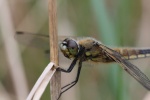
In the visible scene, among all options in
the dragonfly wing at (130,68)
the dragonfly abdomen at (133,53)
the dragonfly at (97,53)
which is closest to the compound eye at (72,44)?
the dragonfly at (97,53)

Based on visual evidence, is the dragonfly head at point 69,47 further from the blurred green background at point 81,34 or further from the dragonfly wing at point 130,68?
the dragonfly wing at point 130,68

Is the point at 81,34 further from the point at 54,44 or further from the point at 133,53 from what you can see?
the point at 54,44

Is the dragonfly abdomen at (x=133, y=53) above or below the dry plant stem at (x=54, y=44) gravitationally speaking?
below

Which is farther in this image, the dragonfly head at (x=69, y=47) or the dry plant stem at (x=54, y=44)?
the dragonfly head at (x=69, y=47)

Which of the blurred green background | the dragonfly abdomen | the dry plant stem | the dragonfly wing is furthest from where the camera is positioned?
the blurred green background

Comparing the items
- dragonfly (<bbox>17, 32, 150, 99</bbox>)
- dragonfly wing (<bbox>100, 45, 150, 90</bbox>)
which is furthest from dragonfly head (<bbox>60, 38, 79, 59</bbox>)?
dragonfly wing (<bbox>100, 45, 150, 90</bbox>)

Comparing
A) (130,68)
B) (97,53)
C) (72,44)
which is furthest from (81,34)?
(130,68)

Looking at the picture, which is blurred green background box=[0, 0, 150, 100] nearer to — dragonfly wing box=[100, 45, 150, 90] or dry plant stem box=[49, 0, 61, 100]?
dragonfly wing box=[100, 45, 150, 90]
